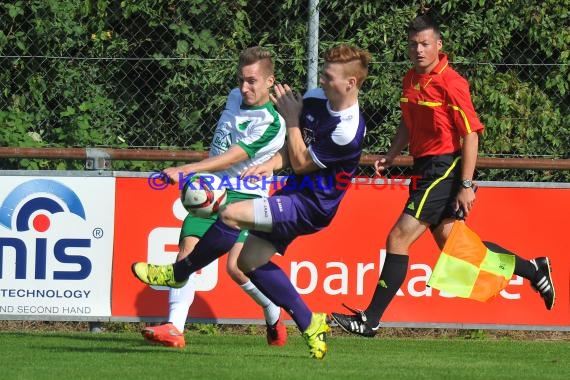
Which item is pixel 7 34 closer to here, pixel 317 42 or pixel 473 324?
pixel 317 42

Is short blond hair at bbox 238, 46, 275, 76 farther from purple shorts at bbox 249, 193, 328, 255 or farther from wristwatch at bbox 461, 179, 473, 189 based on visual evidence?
A: wristwatch at bbox 461, 179, 473, 189

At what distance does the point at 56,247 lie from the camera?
9.38 meters

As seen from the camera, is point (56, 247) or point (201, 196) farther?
point (56, 247)

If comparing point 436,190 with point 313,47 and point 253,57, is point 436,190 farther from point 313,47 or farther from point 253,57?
point 313,47

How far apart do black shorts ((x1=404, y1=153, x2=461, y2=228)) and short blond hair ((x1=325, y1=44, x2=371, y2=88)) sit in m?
0.92

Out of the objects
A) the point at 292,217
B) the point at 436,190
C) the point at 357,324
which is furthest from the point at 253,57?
the point at 357,324

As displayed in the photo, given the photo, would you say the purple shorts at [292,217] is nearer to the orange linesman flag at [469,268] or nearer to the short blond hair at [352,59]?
the short blond hair at [352,59]

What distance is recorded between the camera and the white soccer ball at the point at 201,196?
732cm

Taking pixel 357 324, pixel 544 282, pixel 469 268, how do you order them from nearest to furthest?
1. pixel 357 324
2. pixel 469 268
3. pixel 544 282

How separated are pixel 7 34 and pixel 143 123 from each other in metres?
1.33

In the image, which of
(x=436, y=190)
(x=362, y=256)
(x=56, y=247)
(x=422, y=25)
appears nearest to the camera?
(x=436, y=190)

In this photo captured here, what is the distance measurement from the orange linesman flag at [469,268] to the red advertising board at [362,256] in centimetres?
120

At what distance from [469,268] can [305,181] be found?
1493 millimetres

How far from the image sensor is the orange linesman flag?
26.6 feet
